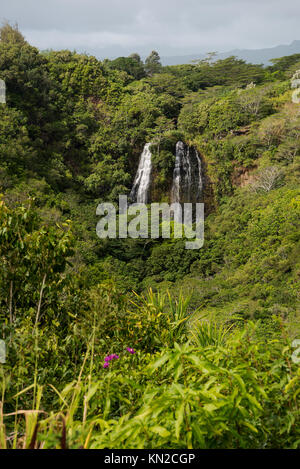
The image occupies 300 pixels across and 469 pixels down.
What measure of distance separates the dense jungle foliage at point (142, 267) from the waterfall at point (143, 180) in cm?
56

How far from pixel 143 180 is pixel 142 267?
5.85 meters

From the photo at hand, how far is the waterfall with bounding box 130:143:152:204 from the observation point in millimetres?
17473

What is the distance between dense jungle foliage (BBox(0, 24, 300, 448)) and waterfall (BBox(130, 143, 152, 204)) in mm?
561

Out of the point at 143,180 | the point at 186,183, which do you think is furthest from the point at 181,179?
the point at 143,180

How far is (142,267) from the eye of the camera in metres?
13.5

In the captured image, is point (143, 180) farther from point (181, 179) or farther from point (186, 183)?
point (186, 183)

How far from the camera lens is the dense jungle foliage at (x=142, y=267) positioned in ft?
3.86

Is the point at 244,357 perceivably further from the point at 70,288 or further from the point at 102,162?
the point at 102,162

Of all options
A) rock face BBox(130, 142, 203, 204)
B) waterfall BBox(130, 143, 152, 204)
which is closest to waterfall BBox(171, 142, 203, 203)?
rock face BBox(130, 142, 203, 204)

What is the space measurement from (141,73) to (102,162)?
12.6m

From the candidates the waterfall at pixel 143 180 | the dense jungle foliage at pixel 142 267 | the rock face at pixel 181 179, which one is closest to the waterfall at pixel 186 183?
the rock face at pixel 181 179
